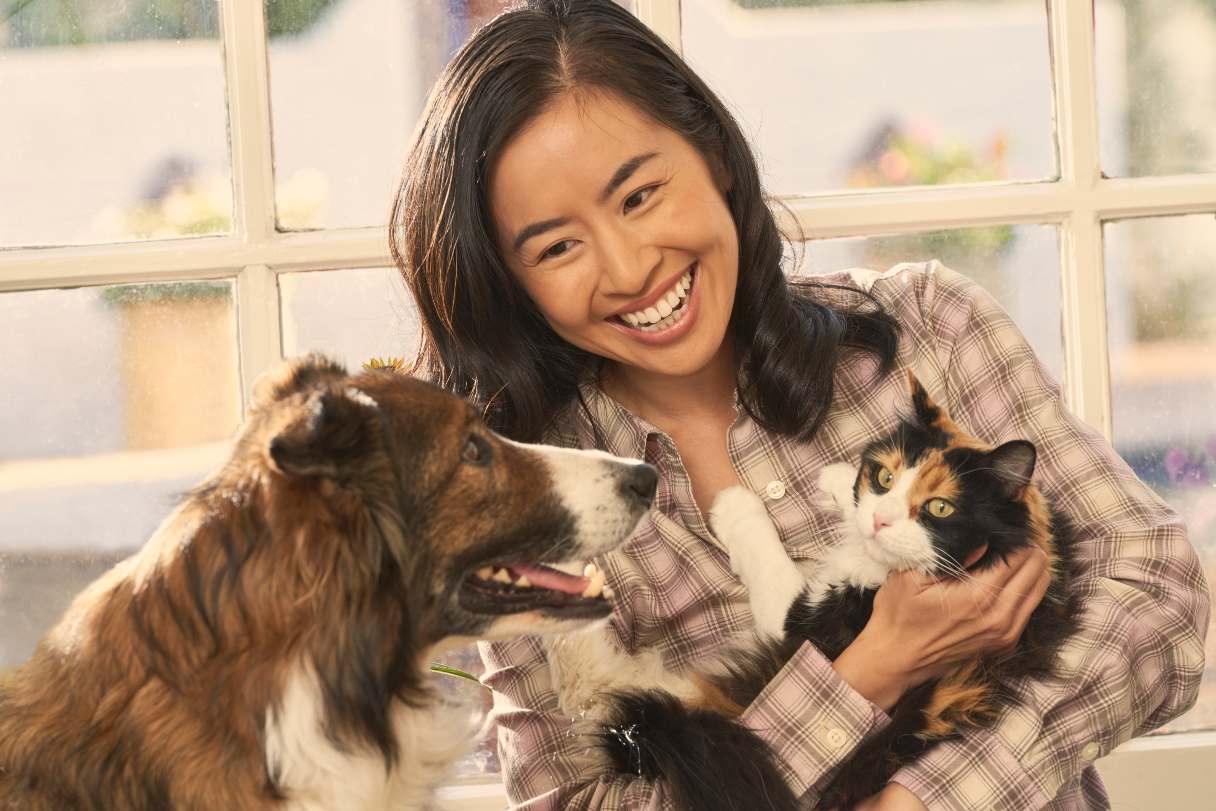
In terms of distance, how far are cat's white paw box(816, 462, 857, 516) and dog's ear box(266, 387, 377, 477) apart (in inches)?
38.5

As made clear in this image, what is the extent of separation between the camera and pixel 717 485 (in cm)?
223

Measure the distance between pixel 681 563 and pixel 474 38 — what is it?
3.09 ft

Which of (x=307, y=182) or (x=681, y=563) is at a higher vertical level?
(x=307, y=182)

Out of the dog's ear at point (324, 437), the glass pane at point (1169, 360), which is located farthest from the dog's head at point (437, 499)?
the glass pane at point (1169, 360)

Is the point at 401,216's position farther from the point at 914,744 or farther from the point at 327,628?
the point at 914,744

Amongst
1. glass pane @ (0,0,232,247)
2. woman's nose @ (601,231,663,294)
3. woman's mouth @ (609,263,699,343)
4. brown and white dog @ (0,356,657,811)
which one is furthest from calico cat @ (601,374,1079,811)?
glass pane @ (0,0,232,247)

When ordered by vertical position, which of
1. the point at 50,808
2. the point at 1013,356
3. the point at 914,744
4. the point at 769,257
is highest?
the point at 769,257

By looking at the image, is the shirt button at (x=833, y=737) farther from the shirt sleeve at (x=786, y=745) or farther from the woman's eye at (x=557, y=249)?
the woman's eye at (x=557, y=249)

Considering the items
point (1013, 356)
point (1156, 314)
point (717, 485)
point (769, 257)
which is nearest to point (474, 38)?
point (769, 257)

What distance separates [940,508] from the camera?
6.44ft

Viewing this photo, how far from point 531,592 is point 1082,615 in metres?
0.88

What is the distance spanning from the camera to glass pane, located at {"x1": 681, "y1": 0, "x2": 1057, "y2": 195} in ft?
9.13

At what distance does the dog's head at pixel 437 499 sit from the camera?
1.40 m

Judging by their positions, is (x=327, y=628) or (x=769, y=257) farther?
(x=769, y=257)
